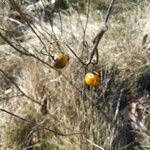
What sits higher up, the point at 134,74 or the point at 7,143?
the point at 134,74

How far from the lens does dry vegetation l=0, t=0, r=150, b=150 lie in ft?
8.68

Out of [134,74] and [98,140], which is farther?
[134,74]

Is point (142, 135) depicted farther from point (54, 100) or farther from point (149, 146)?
point (54, 100)

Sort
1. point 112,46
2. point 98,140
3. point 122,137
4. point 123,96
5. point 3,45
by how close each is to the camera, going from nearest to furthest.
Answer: point 98,140, point 122,137, point 123,96, point 112,46, point 3,45

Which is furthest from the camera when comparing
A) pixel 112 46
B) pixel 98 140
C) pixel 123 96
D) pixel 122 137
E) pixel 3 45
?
pixel 3 45

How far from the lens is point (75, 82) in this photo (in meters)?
2.81

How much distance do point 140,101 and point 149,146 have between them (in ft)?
1.14

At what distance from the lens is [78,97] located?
275 centimetres

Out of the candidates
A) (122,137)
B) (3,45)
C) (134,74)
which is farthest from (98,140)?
(3,45)

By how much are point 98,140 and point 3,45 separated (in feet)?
4.59

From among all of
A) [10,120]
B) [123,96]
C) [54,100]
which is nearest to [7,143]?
[10,120]

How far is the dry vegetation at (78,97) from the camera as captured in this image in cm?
265

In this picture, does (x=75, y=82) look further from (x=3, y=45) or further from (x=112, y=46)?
(x=3, y=45)

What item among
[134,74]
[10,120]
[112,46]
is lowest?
[10,120]
